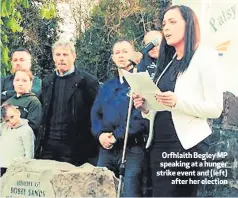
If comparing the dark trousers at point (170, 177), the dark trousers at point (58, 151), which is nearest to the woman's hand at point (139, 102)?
the dark trousers at point (170, 177)

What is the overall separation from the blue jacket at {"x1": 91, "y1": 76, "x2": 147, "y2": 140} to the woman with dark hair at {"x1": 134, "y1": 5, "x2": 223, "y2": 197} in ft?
0.28

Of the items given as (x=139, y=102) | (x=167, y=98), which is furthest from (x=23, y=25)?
(x=167, y=98)

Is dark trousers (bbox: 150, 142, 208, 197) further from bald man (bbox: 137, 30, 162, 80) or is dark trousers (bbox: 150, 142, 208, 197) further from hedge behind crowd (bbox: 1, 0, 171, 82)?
Result: hedge behind crowd (bbox: 1, 0, 171, 82)

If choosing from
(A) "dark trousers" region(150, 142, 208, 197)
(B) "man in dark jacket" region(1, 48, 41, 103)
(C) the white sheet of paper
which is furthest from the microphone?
(B) "man in dark jacket" region(1, 48, 41, 103)

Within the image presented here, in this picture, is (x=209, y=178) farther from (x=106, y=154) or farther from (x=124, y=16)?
(x=124, y=16)

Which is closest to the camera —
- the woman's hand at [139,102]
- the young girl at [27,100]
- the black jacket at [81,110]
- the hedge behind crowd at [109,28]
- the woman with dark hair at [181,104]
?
the woman with dark hair at [181,104]

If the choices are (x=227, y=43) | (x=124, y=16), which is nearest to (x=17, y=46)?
(x=124, y=16)

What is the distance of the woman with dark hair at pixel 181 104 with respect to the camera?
179 inches

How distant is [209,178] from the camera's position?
465 cm

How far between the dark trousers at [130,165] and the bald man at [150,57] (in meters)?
0.54

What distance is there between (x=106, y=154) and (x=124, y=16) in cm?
95

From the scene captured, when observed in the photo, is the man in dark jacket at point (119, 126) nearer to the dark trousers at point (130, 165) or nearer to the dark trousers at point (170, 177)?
the dark trousers at point (130, 165)

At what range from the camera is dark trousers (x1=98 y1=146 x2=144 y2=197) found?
186 inches

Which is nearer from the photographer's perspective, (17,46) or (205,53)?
(205,53)
